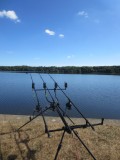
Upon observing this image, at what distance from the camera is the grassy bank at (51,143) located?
21.5 ft

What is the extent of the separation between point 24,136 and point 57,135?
1271 millimetres

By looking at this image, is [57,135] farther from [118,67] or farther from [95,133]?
[118,67]

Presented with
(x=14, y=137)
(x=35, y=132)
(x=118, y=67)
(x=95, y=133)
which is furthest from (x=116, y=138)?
(x=118, y=67)

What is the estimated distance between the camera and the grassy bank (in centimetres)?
656

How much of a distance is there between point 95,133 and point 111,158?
1.95m

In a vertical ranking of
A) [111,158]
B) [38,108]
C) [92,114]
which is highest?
[38,108]

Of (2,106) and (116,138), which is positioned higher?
(116,138)

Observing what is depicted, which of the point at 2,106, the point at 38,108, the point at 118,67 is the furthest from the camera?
the point at 118,67

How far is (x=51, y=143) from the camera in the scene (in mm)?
7438

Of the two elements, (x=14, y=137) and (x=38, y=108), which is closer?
(x=38, y=108)

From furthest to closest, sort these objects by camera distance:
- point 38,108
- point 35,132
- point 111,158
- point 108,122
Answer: point 108,122, point 35,132, point 38,108, point 111,158

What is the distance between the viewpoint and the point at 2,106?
21.2 m

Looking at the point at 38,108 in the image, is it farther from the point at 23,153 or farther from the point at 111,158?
the point at 111,158

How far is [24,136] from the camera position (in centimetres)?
800
